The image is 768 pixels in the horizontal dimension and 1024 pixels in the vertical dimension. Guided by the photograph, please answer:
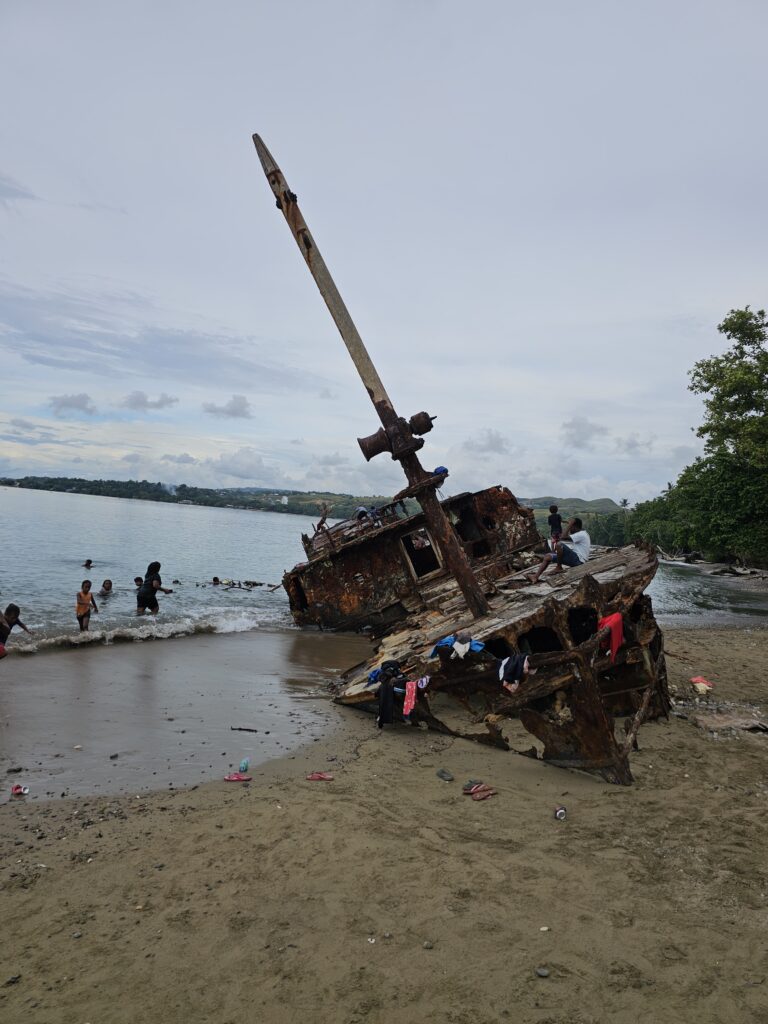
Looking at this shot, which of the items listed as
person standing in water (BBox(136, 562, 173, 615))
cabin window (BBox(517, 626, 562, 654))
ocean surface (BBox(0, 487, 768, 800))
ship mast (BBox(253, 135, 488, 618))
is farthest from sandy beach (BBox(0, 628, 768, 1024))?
person standing in water (BBox(136, 562, 173, 615))

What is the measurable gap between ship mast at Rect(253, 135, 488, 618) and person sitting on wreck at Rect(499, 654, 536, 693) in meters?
2.13

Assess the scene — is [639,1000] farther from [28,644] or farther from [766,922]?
[28,644]

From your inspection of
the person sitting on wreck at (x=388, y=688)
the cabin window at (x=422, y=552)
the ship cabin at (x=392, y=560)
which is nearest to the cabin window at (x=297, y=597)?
the ship cabin at (x=392, y=560)

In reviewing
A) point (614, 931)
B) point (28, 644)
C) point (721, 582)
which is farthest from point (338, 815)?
point (721, 582)

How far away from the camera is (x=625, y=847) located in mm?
4906

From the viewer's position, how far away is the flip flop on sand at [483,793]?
19.0 ft

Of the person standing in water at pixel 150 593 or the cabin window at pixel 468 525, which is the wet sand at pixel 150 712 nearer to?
the person standing in water at pixel 150 593

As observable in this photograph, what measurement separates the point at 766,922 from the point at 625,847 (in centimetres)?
111

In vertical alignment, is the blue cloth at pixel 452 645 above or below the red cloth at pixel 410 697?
above

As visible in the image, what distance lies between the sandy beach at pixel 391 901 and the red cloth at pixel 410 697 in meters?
1.27

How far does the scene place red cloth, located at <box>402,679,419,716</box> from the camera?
7.68m

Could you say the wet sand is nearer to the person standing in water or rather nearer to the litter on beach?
the person standing in water

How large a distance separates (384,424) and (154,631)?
31.6 feet

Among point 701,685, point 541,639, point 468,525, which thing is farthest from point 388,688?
point 468,525
